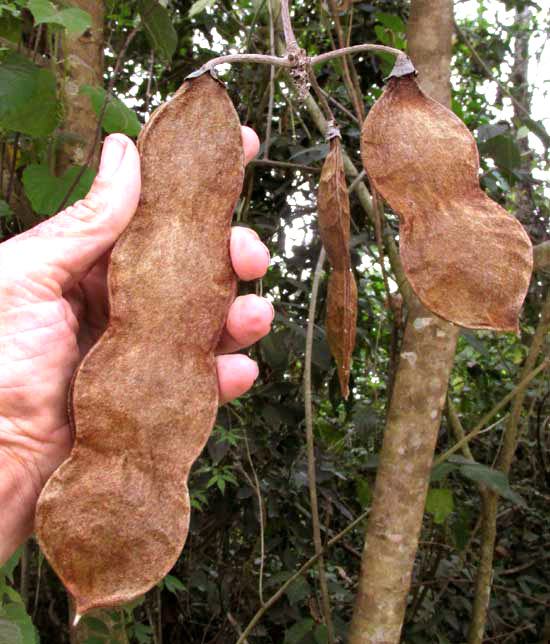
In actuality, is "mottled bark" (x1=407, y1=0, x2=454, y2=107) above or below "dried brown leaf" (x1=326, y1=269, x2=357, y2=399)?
above

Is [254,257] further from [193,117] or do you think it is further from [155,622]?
[155,622]

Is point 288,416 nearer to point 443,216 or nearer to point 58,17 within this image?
point 58,17

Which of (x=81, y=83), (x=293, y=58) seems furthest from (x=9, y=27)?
(x=293, y=58)

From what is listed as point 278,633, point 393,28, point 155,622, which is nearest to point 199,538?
point 155,622

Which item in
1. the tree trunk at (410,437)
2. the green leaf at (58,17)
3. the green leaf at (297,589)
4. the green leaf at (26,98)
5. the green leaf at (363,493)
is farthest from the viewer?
the green leaf at (363,493)

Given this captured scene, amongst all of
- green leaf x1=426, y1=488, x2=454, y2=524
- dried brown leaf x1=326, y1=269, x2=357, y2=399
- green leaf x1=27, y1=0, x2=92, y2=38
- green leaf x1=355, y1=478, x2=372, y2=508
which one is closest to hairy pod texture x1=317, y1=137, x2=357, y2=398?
dried brown leaf x1=326, y1=269, x2=357, y2=399

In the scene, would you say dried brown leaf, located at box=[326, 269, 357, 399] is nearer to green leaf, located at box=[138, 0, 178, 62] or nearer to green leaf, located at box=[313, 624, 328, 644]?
green leaf, located at box=[138, 0, 178, 62]

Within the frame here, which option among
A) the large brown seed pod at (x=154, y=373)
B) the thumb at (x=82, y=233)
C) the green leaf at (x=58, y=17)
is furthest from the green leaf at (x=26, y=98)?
the large brown seed pod at (x=154, y=373)

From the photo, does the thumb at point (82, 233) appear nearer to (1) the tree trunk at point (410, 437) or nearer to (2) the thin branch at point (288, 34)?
(2) the thin branch at point (288, 34)
